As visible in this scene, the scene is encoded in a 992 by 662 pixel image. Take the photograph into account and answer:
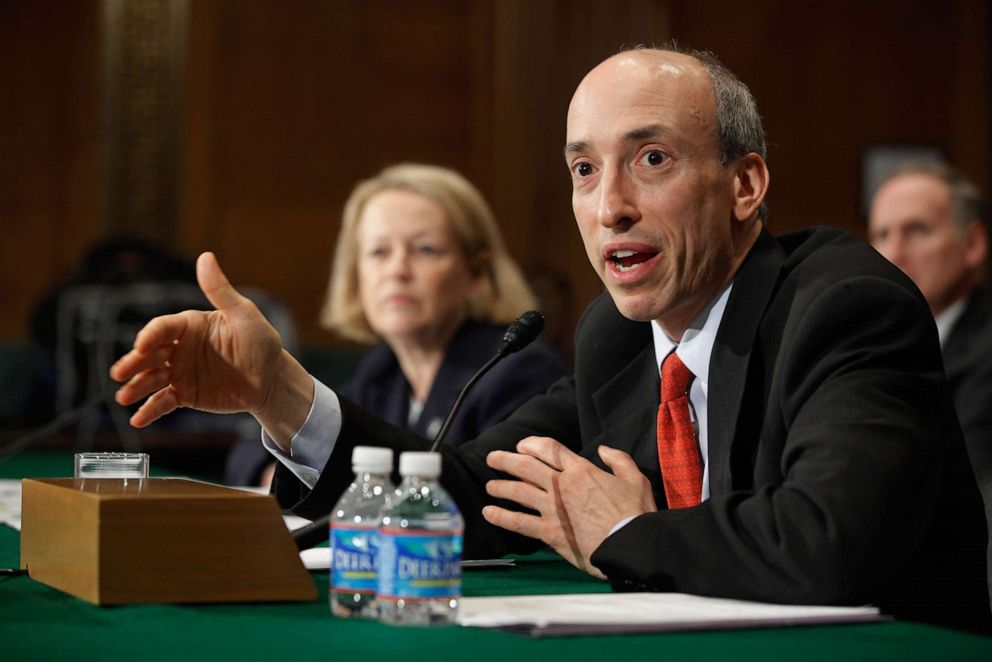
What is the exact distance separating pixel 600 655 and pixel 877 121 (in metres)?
7.06

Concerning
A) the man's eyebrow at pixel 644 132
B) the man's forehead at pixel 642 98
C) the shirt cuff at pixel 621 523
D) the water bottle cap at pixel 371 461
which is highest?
the man's forehead at pixel 642 98

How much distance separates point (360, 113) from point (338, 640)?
6.32 metres

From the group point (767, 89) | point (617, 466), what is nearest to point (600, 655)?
point (617, 466)

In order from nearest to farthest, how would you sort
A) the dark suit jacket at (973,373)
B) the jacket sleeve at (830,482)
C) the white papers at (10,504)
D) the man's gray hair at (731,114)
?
the jacket sleeve at (830,482) → the man's gray hair at (731,114) → the white papers at (10,504) → the dark suit jacket at (973,373)

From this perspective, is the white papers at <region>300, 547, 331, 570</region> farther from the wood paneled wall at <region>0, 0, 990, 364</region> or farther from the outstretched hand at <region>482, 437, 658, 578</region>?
the wood paneled wall at <region>0, 0, 990, 364</region>

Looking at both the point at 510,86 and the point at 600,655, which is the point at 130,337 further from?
the point at 600,655

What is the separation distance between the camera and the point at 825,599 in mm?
1578

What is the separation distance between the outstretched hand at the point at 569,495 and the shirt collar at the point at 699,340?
0.29m

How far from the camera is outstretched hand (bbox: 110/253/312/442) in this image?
1.74 meters

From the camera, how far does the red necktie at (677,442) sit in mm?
2078

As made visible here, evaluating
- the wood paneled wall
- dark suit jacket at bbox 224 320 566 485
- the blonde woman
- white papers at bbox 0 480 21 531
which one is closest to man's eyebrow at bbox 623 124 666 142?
white papers at bbox 0 480 21 531

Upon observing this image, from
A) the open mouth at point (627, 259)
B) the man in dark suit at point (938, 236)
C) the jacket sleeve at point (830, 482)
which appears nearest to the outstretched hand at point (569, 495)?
the jacket sleeve at point (830, 482)

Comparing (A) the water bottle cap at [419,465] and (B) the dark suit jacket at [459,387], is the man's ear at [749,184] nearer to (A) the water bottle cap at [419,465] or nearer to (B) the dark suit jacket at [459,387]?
(A) the water bottle cap at [419,465]

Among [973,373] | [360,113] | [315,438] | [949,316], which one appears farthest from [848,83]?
[315,438]
